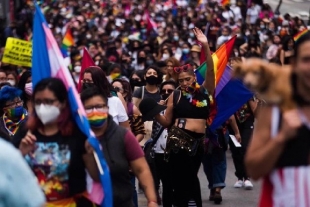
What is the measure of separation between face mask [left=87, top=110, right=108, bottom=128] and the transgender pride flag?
0.28 meters

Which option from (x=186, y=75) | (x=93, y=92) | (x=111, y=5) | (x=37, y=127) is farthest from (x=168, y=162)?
(x=111, y=5)

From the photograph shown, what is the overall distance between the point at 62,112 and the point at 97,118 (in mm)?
464

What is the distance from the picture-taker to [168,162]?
9.49 metres

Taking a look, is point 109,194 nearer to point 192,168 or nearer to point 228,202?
point 192,168

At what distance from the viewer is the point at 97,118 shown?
248 inches

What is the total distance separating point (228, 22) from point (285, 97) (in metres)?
27.8

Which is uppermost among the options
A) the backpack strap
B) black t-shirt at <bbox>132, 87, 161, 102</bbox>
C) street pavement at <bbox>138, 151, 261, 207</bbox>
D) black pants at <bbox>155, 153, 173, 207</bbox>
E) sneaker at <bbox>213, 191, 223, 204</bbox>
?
the backpack strap

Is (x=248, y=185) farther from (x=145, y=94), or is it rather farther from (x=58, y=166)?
(x=58, y=166)

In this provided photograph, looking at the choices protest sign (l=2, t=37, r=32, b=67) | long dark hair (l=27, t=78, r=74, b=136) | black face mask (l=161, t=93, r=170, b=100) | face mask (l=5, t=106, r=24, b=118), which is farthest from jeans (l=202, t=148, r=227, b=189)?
long dark hair (l=27, t=78, r=74, b=136)

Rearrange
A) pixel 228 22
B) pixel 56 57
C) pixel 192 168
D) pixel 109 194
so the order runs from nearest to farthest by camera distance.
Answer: pixel 109 194, pixel 56 57, pixel 192 168, pixel 228 22

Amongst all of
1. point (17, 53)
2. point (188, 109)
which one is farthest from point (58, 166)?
point (17, 53)

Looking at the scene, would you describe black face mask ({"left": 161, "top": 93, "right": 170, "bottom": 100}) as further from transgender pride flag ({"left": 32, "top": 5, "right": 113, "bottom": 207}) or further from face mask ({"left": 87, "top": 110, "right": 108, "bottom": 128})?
face mask ({"left": 87, "top": 110, "right": 108, "bottom": 128})

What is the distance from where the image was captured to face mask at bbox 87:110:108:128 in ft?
20.7

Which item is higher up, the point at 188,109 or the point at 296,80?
the point at 296,80
